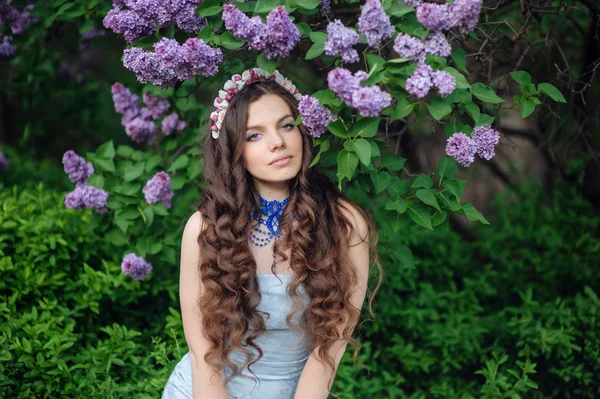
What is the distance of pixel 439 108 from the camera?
1.77 m

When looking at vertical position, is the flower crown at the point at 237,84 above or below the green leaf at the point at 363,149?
below

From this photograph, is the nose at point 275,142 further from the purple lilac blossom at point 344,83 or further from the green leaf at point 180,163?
the green leaf at point 180,163

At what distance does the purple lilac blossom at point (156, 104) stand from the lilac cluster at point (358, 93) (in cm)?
147

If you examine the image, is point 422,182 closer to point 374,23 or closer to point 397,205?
point 397,205

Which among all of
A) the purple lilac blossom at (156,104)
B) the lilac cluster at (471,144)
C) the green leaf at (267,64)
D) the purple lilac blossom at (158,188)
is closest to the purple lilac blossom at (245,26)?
the green leaf at (267,64)

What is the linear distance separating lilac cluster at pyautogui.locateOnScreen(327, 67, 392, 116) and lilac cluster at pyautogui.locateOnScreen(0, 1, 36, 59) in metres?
1.94

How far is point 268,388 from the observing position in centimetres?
230

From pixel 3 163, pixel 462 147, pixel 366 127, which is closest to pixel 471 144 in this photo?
pixel 462 147

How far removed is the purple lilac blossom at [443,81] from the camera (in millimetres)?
1661

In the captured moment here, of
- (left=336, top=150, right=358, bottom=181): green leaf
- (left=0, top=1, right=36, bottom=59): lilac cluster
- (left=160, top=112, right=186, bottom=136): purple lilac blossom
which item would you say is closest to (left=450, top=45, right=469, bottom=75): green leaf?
(left=336, top=150, right=358, bottom=181): green leaf

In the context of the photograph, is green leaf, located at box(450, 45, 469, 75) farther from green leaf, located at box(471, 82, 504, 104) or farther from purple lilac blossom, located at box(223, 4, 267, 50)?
purple lilac blossom, located at box(223, 4, 267, 50)

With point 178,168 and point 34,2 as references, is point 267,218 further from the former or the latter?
point 34,2

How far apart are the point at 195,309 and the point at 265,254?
31 centimetres

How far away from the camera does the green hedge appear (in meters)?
2.66
